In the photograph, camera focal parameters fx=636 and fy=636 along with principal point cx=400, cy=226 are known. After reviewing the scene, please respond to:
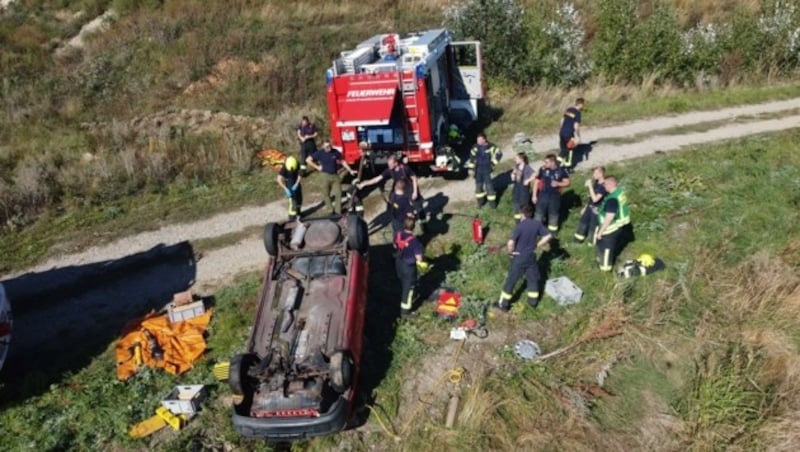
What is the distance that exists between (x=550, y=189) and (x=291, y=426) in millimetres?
6625

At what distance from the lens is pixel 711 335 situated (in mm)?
9648

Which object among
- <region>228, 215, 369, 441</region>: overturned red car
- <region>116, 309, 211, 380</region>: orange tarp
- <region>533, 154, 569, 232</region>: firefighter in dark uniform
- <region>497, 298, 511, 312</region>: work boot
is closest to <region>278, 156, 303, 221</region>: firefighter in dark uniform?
<region>228, 215, 369, 441</region>: overturned red car

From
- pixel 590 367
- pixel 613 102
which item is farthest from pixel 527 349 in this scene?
pixel 613 102

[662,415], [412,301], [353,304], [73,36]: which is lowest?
[662,415]

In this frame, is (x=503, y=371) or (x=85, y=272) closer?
(x=503, y=371)

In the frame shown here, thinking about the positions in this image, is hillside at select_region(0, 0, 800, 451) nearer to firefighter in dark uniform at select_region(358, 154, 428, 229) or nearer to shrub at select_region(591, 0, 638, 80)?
shrub at select_region(591, 0, 638, 80)

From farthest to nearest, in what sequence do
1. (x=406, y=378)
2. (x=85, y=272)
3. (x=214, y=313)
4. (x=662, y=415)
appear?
1. (x=85, y=272)
2. (x=214, y=313)
3. (x=406, y=378)
4. (x=662, y=415)

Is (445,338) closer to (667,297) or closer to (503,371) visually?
(503,371)

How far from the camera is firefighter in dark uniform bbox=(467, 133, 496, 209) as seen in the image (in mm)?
12766

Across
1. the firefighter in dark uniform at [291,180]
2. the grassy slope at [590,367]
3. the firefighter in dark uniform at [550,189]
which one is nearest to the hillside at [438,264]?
the grassy slope at [590,367]

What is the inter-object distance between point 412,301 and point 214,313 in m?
3.41

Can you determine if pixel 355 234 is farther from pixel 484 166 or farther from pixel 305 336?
pixel 484 166

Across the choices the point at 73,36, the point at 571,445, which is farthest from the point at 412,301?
the point at 73,36

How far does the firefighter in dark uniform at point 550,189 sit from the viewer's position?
11.6m
